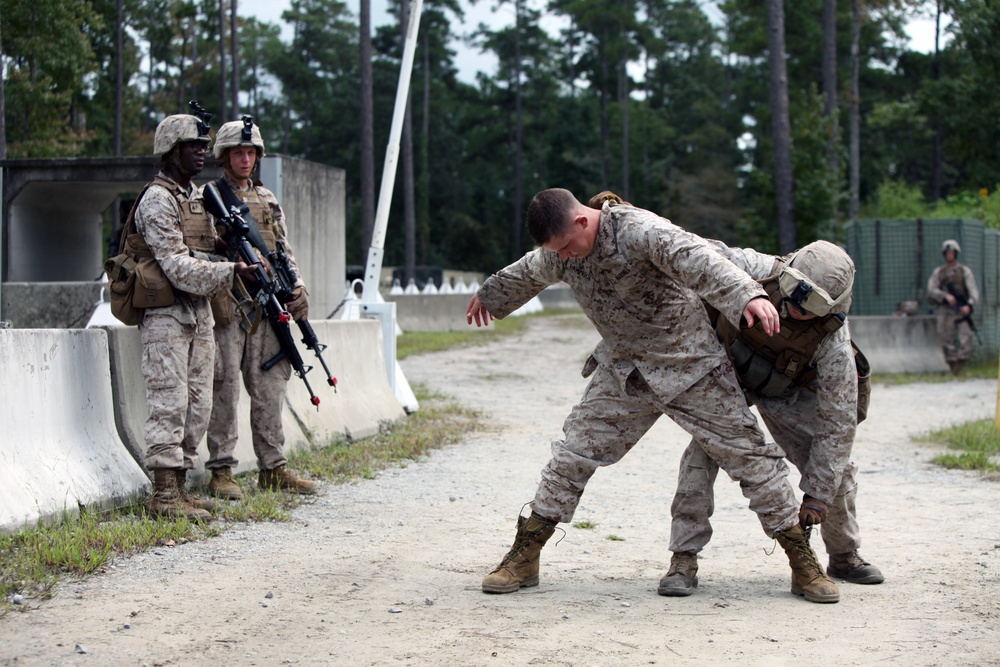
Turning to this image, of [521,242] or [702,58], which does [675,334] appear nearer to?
[521,242]

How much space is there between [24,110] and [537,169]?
209 feet

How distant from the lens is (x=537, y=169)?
78.6 meters

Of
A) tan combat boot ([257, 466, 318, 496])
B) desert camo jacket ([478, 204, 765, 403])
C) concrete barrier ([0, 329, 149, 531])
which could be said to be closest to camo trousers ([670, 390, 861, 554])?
desert camo jacket ([478, 204, 765, 403])

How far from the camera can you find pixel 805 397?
16.7 ft

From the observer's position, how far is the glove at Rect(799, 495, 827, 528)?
4.79 m

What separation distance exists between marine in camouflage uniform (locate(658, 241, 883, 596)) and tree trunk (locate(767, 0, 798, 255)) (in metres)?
17.8

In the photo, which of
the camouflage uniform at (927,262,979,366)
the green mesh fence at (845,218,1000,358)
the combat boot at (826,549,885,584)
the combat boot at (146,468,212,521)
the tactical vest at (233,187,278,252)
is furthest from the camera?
the green mesh fence at (845,218,1000,358)

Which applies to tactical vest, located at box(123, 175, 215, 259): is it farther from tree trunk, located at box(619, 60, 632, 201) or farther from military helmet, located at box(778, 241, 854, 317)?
tree trunk, located at box(619, 60, 632, 201)

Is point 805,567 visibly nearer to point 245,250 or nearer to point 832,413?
point 832,413

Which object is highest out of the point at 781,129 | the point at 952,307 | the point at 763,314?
the point at 781,129

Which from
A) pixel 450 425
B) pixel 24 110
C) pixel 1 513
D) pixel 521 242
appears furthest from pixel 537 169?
pixel 1 513

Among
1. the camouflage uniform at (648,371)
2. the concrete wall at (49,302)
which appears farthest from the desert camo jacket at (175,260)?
the concrete wall at (49,302)

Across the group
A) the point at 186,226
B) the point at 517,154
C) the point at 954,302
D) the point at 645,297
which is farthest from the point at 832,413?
the point at 517,154

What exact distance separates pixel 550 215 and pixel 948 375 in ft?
44.8
